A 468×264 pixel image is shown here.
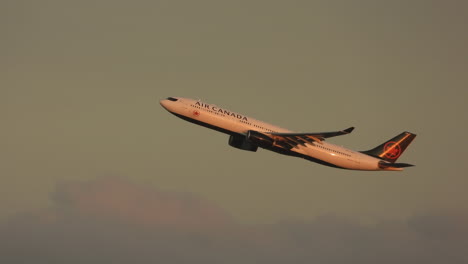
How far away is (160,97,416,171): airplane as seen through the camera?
327ft

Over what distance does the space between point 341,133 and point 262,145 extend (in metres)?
10.5

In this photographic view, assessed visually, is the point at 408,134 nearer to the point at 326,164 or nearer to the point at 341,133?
the point at 326,164

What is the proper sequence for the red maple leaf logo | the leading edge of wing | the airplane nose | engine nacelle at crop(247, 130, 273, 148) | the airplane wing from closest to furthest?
the leading edge of wing < the airplane wing < engine nacelle at crop(247, 130, 273, 148) < the airplane nose < the red maple leaf logo

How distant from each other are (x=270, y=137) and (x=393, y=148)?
2079 cm

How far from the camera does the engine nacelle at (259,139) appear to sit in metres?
99.9

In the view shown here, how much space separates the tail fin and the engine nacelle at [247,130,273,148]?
16776mm

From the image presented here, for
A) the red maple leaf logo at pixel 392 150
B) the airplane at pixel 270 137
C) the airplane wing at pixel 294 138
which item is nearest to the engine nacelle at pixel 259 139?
the airplane at pixel 270 137

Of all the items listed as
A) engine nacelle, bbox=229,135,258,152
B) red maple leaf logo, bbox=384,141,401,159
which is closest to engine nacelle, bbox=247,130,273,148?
engine nacelle, bbox=229,135,258,152

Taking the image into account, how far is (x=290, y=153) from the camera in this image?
104 meters

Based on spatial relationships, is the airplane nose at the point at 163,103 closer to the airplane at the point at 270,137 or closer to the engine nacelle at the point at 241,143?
the airplane at the point at 270,137

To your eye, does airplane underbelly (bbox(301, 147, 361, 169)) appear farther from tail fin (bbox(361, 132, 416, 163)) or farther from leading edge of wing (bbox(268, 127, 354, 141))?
tail fin (bbox(361, 132, 416, 163))

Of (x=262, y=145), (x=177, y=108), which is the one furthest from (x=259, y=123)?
(x=177, y=108)

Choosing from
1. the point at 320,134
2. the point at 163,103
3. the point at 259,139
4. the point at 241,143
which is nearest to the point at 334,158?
the point at 320,134

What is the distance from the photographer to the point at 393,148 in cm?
11406
